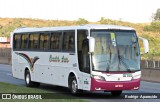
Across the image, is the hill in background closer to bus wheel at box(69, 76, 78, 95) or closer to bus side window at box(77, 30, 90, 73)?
bus wheel at box(69, 76, 78, 95)

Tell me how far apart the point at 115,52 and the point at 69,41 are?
2452mm

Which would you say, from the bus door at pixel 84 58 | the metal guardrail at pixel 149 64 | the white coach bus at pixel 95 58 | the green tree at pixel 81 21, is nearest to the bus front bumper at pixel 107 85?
the white coach bus at pixel 95 58

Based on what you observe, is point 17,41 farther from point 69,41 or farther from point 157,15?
point 157,15

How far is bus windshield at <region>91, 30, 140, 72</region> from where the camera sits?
18500 mm

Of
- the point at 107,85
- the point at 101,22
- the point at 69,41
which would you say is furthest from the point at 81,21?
the point at 107,85

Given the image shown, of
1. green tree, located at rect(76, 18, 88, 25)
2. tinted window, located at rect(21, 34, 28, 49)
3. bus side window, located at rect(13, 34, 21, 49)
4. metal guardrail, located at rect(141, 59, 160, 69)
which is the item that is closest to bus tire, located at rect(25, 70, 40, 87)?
tinted window, located at rect(21, 34, 28, 49)

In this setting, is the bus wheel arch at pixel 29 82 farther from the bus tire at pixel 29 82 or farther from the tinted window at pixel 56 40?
the tinted window at pixel 56 40

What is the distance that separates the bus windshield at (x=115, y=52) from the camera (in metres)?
18.5

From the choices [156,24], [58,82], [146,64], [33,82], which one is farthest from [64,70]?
[156,24]

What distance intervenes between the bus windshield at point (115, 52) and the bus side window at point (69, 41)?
142 centimetres

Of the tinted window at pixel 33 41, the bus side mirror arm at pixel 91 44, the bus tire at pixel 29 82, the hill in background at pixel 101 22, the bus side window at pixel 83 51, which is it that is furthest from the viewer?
the hill in background at pixel 101 22

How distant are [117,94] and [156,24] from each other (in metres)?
108

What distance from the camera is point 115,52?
18672mm

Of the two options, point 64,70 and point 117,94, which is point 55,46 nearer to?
point 64,70
